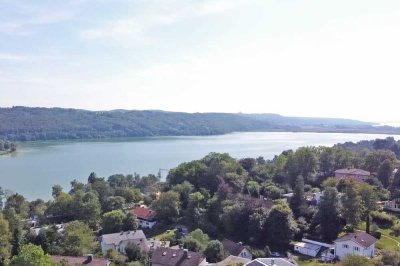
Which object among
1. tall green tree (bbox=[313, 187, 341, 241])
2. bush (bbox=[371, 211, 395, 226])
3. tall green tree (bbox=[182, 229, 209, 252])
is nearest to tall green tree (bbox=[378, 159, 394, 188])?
bush (bbox=[371, 211, 395, 226])

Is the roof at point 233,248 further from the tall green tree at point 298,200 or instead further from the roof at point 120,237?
the tall green tree at point 298,200

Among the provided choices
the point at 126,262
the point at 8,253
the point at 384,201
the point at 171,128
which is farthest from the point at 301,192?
the point at 171,128

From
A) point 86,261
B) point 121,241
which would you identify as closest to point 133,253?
point 121,241

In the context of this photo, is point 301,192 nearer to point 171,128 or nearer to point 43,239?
point 43,239

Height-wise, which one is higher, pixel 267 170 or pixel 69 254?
pixel 267 170

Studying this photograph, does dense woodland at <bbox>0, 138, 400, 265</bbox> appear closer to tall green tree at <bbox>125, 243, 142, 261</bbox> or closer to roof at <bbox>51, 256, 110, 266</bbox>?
tall green tree at <bbox>125, 243, 142, 261</bbox>

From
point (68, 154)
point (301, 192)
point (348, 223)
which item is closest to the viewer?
point (348, 223)
